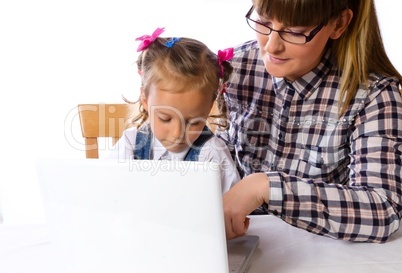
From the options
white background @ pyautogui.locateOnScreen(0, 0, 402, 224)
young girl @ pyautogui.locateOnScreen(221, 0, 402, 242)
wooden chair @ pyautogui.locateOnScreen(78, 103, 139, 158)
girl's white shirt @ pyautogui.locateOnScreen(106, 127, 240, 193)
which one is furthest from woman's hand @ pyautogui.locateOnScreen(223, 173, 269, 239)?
white background @ pyautogui.locateOnScreen(0, 0, 402, 224)

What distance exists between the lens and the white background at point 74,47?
6.72ft

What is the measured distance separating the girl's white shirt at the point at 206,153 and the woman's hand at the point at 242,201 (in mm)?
284

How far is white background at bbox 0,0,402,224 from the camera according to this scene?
205cm

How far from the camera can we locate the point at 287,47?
94cm

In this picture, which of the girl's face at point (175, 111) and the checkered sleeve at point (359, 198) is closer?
the checkered sleeve at point (359, 198)

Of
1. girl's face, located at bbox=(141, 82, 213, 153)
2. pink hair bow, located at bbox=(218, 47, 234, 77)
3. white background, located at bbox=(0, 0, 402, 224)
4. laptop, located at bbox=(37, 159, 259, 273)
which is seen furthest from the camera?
white background, located at bbox=(0, 0, 402, 224)

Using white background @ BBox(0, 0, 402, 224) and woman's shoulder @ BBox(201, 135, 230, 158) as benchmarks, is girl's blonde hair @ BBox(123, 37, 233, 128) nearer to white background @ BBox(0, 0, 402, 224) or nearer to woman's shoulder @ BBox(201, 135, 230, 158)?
woman's shoulder @ BBox(201, 135, 230, 158)

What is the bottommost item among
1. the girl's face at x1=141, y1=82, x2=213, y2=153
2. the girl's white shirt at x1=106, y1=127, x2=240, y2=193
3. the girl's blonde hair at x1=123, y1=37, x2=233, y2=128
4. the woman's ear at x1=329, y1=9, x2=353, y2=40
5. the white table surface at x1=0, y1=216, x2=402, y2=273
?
Answer: the white table surface at x1=0, y1=216, x2=402, y2=273

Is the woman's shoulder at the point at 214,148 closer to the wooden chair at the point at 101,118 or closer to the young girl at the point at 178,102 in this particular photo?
the young girl at the point at 178,102

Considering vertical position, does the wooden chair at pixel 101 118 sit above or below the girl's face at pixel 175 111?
below

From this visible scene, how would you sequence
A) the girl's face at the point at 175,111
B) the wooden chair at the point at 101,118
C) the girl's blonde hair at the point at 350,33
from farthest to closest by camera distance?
the wooden chair at the point at 101,118 < the girl's face at the point at 175,111 < the girl's blonde hair at the point at 350,33

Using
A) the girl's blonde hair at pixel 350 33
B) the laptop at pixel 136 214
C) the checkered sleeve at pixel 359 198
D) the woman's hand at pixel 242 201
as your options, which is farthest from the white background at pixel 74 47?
the laptop at pixel 136 214

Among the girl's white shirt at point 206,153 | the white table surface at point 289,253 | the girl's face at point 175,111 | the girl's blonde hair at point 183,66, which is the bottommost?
the white table surface at point 289,253

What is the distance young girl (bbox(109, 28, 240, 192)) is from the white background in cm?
95
